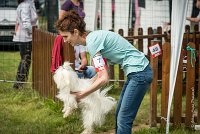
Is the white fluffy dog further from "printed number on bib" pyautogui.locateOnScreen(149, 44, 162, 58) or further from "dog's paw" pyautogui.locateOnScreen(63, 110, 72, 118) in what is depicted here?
"printed number on bib" pyautogui.locateOnScreen(149, 44, 162, 58)

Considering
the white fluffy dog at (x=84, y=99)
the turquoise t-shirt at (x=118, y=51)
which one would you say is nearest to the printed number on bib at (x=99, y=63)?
the turquoise t-shirt at (x=118, y=51)

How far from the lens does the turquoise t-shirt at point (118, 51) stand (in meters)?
4.12

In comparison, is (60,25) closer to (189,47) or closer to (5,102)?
(189,47)

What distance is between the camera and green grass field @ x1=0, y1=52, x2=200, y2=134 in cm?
586

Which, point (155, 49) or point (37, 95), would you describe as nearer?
point (155, 49)

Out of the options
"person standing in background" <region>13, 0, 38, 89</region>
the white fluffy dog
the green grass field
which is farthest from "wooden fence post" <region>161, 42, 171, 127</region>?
"person standing in background" <region>13, 0, 38, 89</region>

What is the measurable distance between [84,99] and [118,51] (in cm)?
134

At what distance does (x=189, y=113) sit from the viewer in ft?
19.2

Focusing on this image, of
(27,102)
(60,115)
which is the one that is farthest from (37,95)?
(60,115)

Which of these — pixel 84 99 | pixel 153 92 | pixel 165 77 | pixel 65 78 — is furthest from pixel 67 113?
pixel 165 77

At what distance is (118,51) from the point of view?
166 inches

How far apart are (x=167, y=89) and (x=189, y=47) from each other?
23.0 inches

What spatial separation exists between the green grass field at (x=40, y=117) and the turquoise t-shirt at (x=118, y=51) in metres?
1.72

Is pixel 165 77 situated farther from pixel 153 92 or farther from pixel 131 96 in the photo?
pixel 131 96
